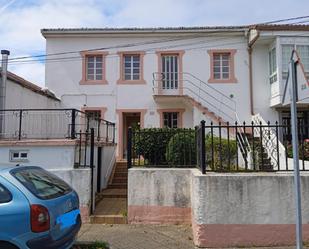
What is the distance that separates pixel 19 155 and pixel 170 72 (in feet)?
32.7

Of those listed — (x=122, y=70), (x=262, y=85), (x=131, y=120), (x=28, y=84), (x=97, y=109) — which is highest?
(x=122, y=70)

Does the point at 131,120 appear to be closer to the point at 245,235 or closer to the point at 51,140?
the point at 51,140

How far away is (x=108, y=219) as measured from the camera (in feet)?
27.2

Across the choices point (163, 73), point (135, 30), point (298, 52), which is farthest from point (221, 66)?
point (135, 30)

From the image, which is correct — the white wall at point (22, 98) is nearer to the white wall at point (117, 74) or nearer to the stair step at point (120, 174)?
the white wall at point (117, 74)

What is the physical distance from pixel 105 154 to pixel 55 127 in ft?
6.80

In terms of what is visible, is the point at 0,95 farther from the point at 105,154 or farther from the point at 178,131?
the point at 178,131

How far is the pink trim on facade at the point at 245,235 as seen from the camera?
6422mm

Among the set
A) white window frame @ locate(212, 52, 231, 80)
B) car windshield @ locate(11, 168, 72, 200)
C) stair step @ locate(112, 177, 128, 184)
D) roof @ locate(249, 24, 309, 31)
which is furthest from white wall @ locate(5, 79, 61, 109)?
roof @ locate(249, 24, 309, 31)

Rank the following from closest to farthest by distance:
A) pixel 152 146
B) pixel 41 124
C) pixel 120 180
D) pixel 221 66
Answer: pixel 152 146
pixel 41 124
pixel 120 180
pixel 221 66

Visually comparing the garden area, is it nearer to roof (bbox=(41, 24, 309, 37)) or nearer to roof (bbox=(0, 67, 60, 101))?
roof (bbox=(0, 67, 60, 101))

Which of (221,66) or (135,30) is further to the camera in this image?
(221,66)

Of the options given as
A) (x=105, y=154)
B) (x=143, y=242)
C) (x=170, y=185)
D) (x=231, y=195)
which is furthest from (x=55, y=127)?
(x=231, y=195)

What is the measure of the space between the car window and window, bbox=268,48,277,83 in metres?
14.3
